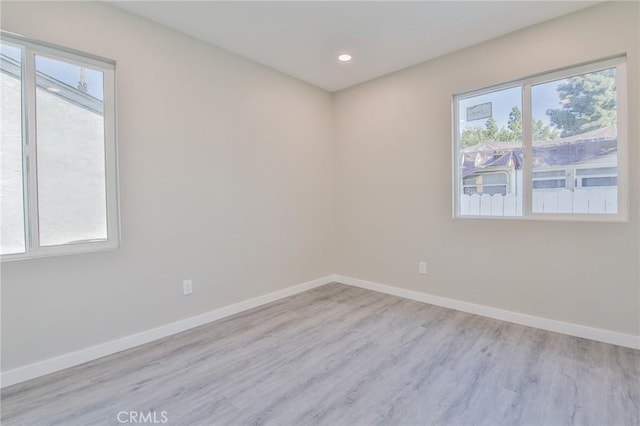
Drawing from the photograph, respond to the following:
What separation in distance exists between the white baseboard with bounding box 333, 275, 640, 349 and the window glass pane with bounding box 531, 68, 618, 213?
37.5 inches

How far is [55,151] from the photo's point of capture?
2002 millimetres

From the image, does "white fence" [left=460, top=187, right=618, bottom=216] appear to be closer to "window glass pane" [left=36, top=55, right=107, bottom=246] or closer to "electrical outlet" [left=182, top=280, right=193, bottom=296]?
"electrical outlet" [left=182, top=280, right=193, bottom=296]

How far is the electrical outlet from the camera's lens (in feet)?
8.78

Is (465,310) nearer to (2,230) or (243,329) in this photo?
(243,329)

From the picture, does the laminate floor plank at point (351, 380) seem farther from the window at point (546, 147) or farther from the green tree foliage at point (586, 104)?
the green tree foliage at point (586, 104)

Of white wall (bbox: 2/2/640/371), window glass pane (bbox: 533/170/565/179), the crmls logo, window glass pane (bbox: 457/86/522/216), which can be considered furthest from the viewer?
window glass pane (bbox: 457/86/522/216)

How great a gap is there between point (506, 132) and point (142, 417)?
350 cm

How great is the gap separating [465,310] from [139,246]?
10.1ft

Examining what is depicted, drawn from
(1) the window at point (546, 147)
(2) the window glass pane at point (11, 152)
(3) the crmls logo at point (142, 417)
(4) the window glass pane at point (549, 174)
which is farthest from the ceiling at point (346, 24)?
(3) the crmls logo at point (142, 417)

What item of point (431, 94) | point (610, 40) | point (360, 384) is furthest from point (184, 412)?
point (610, 40)

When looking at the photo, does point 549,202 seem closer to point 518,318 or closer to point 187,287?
point 518,318

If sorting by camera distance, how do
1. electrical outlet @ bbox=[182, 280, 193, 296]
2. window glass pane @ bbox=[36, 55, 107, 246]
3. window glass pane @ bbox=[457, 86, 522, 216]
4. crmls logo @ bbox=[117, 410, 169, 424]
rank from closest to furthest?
crmls logo @ bbox=[117, 410, 169, 424] < window glass pane @ bbox=[36, 55, 107, 246] < electrical outlet @ bbox=[182, 280, 193, 296] < window glass pane @ bbox=[457, 86, 522, 216]

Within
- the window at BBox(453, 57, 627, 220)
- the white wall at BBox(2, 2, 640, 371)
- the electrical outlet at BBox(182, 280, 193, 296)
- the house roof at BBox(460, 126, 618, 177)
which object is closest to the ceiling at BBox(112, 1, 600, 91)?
the white wall at BBox(2, 2, 640, 371)

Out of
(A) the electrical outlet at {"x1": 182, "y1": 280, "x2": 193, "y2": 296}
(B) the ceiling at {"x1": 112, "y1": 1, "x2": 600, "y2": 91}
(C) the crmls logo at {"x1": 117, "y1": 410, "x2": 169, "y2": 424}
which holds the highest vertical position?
(B) the ceiling at {"x1": 112, "y1": 1, "x2": 600, "y2": 91}
